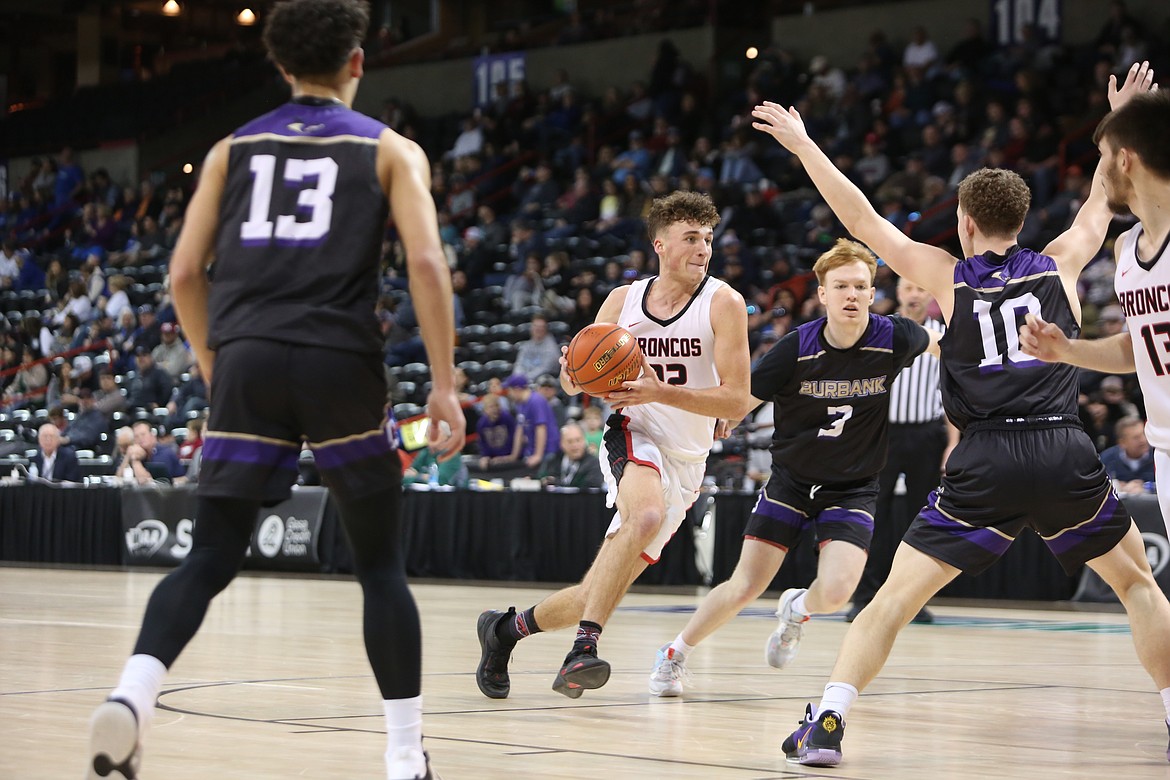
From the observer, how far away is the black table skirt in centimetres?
1647

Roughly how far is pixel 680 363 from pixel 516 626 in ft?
4.12

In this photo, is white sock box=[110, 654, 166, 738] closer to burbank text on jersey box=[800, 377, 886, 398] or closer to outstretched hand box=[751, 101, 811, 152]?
outstretched hand box=[751, 101, 811, 152]

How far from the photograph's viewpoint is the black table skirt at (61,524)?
16.5m

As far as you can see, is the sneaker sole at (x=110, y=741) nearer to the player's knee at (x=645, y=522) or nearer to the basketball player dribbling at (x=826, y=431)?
the player's knee at (x=645, y=522)

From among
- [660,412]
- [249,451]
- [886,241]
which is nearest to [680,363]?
[660,412]

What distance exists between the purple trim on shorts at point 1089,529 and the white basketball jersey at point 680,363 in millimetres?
1870

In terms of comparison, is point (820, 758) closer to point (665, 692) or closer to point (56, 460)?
point (665, 692)

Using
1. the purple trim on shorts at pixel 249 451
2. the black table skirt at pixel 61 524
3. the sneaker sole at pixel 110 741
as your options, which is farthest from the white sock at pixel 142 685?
the black table skirt at pixel 61 524

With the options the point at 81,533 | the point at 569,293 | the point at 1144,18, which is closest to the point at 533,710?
the point at 81,533

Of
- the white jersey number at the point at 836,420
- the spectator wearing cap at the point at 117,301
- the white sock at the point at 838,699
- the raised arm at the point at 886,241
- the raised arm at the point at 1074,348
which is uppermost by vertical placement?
the spectator wearing cap at the point at 117,301

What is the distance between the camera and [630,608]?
11461 millimetres

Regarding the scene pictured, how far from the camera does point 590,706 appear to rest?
5.79 metres

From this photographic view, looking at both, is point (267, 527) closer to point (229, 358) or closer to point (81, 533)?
point (81, 533)

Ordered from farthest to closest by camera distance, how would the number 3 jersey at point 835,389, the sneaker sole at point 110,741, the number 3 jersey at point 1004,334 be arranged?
the number 3 jersey at point 835,389 → the number 3 jersey at point 1004,334 → the sneaker sole at point 110,741
